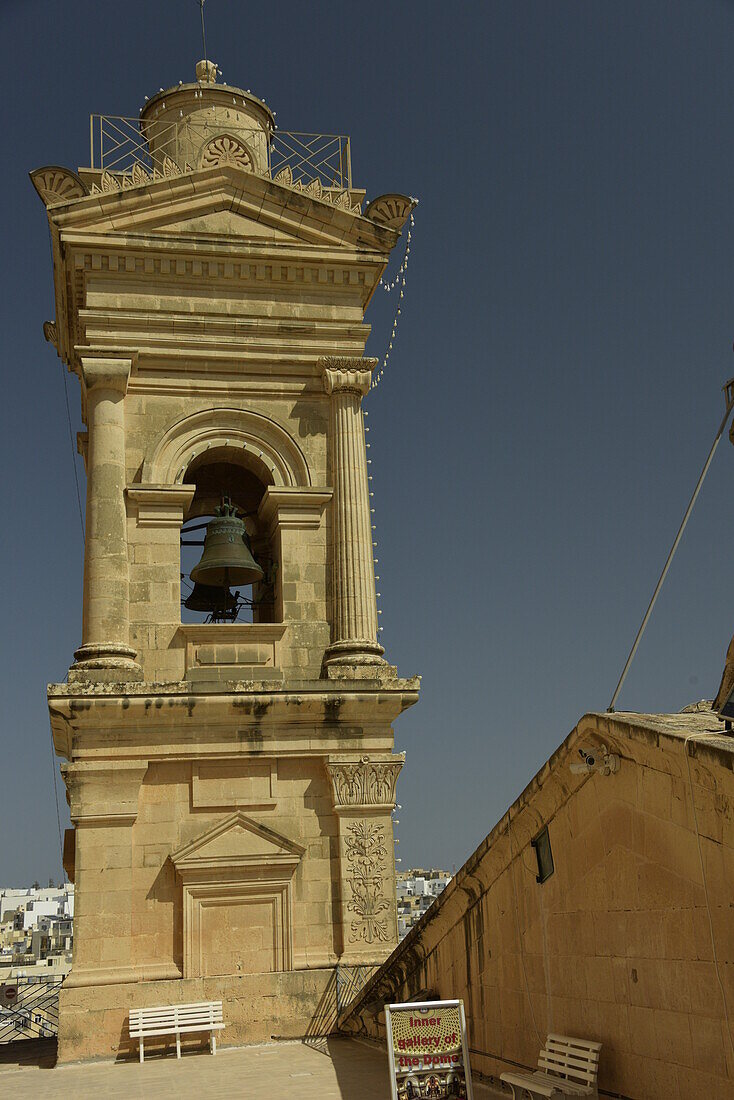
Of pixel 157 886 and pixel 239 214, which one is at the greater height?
pixel 239 214


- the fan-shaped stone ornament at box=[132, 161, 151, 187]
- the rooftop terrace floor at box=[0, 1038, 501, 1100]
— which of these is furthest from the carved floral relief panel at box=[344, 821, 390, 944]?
the fan-shaped stone ornament at box=[132, 161, 151, 187]

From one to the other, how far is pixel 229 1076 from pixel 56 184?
40.5 ft

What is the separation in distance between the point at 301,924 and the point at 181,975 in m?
1.65

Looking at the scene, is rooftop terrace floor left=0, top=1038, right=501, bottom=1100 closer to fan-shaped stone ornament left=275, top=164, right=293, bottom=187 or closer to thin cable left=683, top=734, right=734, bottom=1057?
thin cable left=683, top=734, right=734, bottom=1057

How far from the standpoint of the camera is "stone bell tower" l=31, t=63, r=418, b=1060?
1470cm

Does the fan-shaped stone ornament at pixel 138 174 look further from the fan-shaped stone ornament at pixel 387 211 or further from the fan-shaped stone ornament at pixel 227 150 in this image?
the fan-shaped stone ornament at pixel 387 211

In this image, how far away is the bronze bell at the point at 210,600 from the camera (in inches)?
688

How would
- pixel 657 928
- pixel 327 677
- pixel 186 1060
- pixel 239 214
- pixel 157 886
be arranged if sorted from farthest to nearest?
pixel 239 214 < pixel 327 677 < pixel 157 886 < pixel 186 1060 < pixel 657 928

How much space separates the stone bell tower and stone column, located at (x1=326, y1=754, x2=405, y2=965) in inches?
1.2

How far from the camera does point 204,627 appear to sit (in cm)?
1600

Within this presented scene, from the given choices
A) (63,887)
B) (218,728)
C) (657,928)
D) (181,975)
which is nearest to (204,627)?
(218,728)

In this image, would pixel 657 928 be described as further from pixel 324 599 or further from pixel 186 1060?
pixel 324 599

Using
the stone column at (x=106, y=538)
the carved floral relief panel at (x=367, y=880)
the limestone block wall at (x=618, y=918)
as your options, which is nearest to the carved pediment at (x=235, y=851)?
the carved floral relief panel at (x=367, y=880)

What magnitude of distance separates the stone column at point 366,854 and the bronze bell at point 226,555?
3.11 metres
